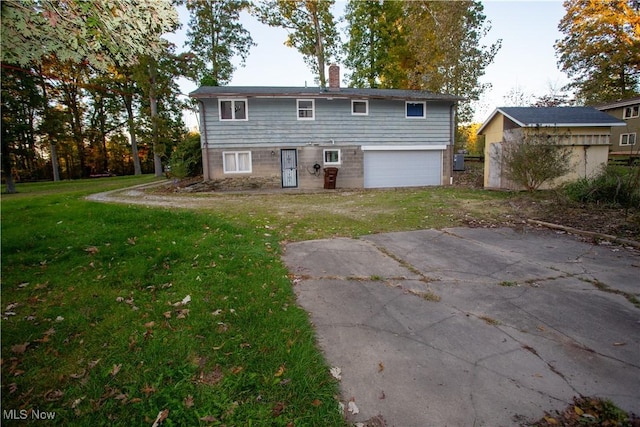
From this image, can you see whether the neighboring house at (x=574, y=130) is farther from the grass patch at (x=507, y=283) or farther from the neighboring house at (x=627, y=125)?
the neighboring house at (x=627, y=125)

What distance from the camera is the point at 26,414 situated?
2029mm

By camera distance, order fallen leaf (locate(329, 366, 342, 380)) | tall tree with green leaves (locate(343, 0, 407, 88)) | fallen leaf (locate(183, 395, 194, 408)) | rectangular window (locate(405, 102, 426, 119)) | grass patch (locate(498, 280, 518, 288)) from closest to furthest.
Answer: fallen leaf (locate(183, 395, 194, 408)) → fallen leaf (locate(329, 366, 342, 380)) → grass patch (locate(498, 280, 518, 288)) → rectangular window (locate(405, 102, 426, 119)) → tall tree with green leaves (locate(343, 0, 407, 88))

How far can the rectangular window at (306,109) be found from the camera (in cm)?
1603

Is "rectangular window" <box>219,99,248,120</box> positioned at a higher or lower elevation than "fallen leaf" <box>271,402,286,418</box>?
higher

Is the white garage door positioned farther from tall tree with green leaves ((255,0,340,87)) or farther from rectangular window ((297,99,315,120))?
tall tree with green leaves ((255,0,340,87))

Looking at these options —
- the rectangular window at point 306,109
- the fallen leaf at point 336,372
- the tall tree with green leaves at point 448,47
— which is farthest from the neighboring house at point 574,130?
the fallen leaf at point 336,372

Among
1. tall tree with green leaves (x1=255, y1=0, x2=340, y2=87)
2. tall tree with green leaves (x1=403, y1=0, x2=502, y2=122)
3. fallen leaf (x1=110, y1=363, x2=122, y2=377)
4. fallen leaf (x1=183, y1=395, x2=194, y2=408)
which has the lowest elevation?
fallen leaf (x1=183, y1=395, x2=194, y2=408)

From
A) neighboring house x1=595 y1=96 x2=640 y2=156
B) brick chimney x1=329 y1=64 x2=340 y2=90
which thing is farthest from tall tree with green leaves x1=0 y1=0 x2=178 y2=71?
neighboring house x1=595 y1=96 x2=640 y2=156

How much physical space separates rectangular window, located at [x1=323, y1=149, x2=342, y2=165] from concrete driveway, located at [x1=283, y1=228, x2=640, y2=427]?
38.2ft

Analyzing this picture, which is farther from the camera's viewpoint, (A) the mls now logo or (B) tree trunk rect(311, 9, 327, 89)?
(B) tree trunk rect(311, 9, 327, 89)

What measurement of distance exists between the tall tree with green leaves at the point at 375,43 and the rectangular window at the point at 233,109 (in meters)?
15.1

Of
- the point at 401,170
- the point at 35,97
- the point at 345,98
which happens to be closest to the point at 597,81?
the point at 401,170

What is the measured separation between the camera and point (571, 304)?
11.2 ft

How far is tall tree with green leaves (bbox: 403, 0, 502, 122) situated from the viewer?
65.0 ft
